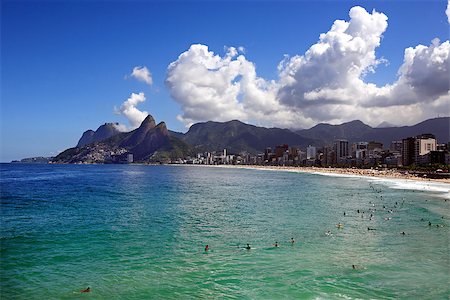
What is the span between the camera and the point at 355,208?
45.0 meters

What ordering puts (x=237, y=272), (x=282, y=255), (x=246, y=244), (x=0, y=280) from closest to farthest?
(x=0, y=280) < (x=237, y=272) < (x=282, y=255) < (x=246, y=244)

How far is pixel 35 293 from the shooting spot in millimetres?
16188

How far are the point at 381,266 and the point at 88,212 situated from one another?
31668mm

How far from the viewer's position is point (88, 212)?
40.1 metres

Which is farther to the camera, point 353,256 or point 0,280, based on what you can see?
point 353,256

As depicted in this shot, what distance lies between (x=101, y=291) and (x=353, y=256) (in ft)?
49.6

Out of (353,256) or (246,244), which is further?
(246,244)

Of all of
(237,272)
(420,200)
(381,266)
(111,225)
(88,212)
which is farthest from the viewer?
(420,200)

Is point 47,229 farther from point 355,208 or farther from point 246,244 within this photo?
point 355,208

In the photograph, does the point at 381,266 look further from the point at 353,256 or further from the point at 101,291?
the point at 101,291

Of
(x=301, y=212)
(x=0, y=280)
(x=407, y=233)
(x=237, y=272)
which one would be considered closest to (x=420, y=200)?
(x=301, y=212)

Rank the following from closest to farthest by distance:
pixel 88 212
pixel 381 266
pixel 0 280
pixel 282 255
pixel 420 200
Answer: pixel 0 280 → pixel 381 266 → pixel 282 255 → pixel 88 212 → pixel 420 200

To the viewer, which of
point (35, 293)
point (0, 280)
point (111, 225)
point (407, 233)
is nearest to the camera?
Answer: point (35, 293)

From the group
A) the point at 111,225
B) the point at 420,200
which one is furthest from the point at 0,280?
the point at 420,200
